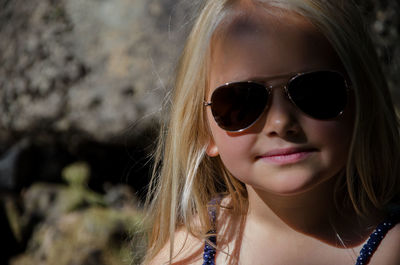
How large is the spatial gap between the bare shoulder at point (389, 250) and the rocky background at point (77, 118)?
5.26 ft

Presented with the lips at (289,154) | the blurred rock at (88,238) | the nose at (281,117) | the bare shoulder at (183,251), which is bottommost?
the blurred rock at (88,238)

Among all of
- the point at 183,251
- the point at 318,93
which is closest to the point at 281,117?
the point at 318,93

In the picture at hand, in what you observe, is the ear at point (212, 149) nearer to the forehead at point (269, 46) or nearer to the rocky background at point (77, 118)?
the forehead at point (269, 46)

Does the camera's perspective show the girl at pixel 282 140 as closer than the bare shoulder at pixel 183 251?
Yes

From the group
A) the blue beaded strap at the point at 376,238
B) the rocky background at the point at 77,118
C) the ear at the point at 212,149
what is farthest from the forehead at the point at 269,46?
the rocky background at the point at 77,118

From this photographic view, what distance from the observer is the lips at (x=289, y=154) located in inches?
58.3

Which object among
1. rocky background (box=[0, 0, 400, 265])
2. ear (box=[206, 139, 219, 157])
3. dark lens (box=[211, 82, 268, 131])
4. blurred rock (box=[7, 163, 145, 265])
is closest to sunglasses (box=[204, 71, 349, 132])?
dark lens (box=[211, 82, 268, 131])

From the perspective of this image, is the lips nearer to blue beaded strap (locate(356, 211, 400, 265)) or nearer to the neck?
the neck

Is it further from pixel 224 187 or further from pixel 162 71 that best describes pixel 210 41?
pixel 162 71

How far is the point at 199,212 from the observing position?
1870mm

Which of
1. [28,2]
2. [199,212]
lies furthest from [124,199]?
[199,212]

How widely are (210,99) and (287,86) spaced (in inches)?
10.4

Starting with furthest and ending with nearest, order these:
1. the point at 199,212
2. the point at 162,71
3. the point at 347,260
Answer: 1. the point at 162,71
2. the point at 199,212
3. the point at 347,260

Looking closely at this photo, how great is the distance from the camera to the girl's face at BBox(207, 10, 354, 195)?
58.2 inches
